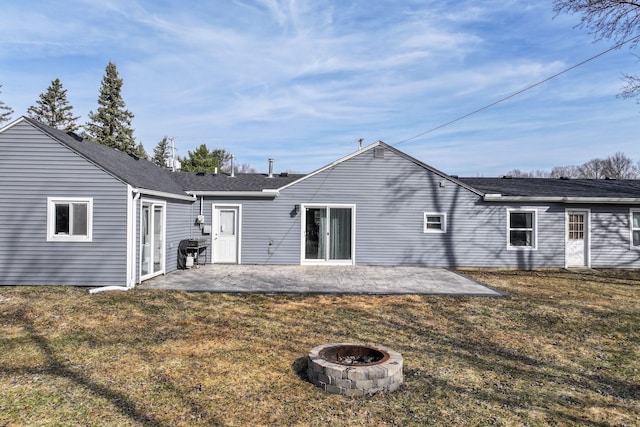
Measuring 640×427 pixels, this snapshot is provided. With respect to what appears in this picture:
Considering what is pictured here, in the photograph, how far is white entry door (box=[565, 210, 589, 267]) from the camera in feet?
44.7

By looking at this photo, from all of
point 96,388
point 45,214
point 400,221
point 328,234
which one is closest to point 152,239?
point 45,214

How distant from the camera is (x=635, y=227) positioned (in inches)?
535

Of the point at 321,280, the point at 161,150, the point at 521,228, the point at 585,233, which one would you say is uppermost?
the point at 161,150

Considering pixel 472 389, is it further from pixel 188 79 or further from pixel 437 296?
pixel 188 79

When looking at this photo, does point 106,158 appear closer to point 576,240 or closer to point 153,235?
point 153,235

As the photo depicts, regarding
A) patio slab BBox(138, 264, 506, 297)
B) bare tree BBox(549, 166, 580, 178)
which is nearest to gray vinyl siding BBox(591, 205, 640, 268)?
patio slab BBox(138, 264, 506, 297)

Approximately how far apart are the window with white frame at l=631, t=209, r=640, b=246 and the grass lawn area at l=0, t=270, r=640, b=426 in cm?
687

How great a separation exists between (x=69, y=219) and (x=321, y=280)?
654 centimetres

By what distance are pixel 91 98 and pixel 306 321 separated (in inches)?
1530

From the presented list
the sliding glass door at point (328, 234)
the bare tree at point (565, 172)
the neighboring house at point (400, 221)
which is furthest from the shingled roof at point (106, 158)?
the bare tree at point (565, 172)

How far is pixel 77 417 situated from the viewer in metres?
3.37

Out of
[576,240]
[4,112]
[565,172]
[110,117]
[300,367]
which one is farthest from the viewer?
[565,172]

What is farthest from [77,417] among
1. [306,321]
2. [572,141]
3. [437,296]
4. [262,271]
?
[572,141]

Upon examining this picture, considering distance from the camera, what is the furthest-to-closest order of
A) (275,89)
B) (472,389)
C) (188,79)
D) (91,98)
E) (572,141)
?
(91,98)
(572,141)
(275,89)
(188,79)
(472,389)
